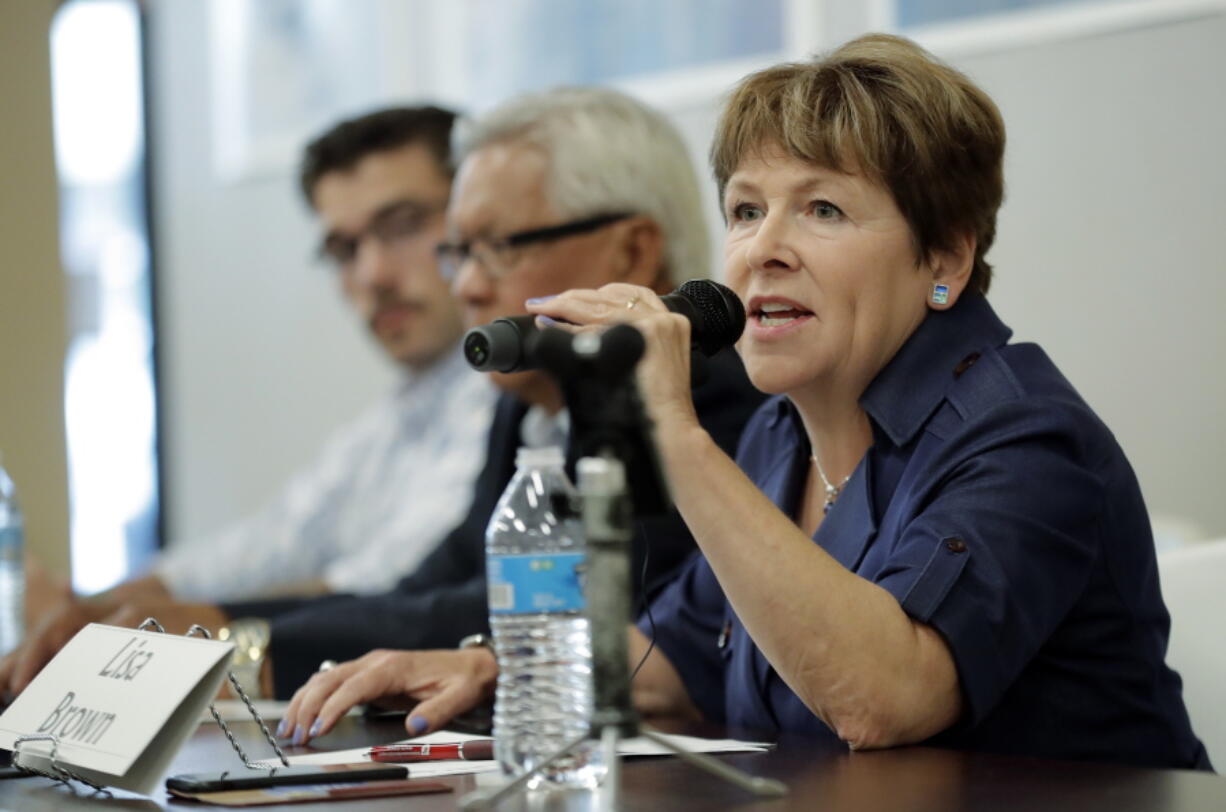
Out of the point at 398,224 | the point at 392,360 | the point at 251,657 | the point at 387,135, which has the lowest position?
the point at 251,657

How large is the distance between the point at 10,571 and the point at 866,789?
2.39m

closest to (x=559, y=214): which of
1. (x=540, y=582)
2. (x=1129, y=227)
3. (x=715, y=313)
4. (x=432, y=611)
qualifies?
(x=432, y=611)

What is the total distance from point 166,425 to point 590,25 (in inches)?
91.4

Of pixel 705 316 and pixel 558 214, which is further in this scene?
pixel 558 214

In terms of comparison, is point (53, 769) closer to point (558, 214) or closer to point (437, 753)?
point (437, 753)

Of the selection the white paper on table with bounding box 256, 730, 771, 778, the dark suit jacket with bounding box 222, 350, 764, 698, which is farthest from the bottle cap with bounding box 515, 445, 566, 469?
the dark suit jacket with bounding box 222, 350, 764, 698

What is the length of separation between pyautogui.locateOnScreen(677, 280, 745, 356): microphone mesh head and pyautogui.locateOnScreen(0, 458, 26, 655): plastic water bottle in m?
1.85

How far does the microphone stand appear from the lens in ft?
2.95

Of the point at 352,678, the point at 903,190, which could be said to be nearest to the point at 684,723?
the point at 352,678

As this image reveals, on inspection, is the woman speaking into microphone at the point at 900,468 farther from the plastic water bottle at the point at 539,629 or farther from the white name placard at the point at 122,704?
the white name placard at the point at 122,704

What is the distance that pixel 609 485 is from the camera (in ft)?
2.95

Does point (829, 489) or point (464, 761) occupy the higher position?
point (829, 489)

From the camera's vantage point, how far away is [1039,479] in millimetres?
1383

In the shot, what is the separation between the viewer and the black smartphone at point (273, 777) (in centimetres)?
117
